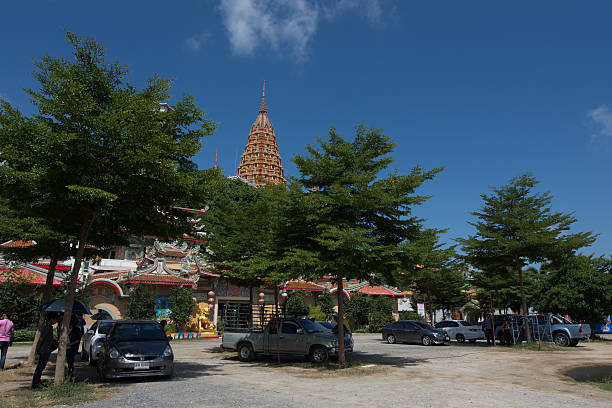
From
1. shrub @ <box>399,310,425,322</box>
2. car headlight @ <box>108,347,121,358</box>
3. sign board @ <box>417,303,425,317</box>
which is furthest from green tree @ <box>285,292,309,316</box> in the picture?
car headlight @ <box>108,347,121,358</box>

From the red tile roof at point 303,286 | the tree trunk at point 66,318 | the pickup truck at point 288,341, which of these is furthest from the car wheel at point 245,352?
the red tile roof at point 303,286

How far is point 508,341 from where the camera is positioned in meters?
25.9

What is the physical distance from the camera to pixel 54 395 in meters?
8.62

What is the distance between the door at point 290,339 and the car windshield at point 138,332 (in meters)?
5.43

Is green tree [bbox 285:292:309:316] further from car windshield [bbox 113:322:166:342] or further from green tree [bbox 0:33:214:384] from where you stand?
green tree [bbox 0:33:214:384]

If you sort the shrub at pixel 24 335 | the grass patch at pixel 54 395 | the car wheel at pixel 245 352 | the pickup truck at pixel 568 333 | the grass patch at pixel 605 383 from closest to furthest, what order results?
the grass patch at pixel 54 395 < the grass patch at pixel 605 383 < the car wheel at pixel 245 352 < the pickup truck at pixel 568 333 < the shrub at pixel 24 335

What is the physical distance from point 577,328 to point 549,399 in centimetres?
1808

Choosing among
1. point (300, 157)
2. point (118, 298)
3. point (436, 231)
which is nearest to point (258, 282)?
point (300, 157)

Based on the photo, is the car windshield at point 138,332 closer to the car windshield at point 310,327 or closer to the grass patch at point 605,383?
the car windshield at point 310,327

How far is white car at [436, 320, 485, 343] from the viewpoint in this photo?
28812 mm

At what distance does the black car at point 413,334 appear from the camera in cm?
2567

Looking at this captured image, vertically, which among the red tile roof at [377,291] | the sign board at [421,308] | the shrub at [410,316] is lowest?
the shrub at [410,316]

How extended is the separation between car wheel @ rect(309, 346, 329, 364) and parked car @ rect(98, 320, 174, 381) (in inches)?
238

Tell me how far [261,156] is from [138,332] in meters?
89.5
